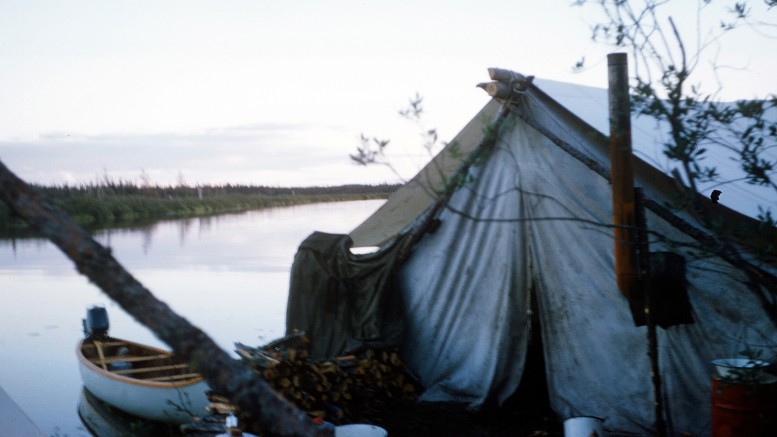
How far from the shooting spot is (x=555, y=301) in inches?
247

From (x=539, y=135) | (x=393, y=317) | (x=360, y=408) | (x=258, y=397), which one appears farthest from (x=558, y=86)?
(x=258, y=397)

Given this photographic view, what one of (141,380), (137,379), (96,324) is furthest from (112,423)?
(96,324)

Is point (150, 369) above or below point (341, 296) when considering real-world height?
below

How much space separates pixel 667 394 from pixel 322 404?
8.73 feet

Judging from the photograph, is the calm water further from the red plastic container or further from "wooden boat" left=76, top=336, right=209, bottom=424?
the red plastic container

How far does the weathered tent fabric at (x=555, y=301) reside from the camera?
5.51m

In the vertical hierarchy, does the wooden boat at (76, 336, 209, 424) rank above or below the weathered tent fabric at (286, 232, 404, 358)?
below

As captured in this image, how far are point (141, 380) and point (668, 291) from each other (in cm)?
550

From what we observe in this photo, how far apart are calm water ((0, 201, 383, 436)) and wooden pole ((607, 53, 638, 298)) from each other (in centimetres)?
296

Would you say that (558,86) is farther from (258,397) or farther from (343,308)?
(258,397)

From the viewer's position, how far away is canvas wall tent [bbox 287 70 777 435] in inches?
217

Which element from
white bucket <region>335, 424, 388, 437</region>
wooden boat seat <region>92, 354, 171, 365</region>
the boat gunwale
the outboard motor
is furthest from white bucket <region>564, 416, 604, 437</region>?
the outboard motor

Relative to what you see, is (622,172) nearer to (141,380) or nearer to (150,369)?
(141,380)

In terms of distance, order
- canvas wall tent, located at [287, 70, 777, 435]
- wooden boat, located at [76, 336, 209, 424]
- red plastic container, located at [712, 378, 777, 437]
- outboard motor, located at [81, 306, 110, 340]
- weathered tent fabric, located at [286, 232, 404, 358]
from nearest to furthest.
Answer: red plastic container, located at [712, 378, 777, 437], canvas wall tent, located at [287, 70, 777, 435], weathered tent fabric, located at [286, 232, 404, 358], wooden boat, located at [76, 336, 209, 424], outboard motor, located at [81, 306, 110, 340]
